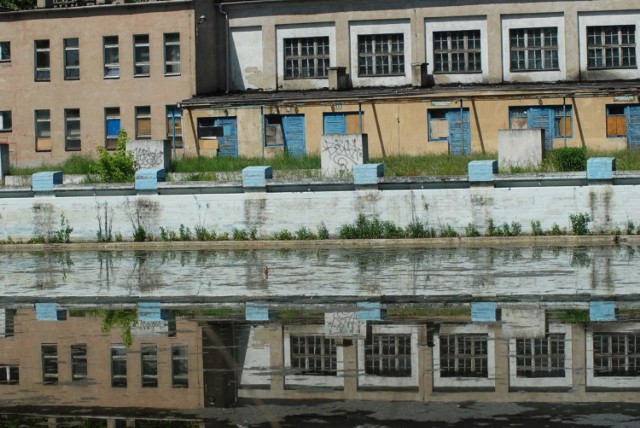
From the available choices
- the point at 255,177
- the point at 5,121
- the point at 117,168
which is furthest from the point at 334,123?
the point at 255,177

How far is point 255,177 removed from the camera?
3525 cm

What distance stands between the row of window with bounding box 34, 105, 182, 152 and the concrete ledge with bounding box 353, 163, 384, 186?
18.9 m

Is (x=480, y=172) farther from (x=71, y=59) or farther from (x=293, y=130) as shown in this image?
(x=71, y=59)

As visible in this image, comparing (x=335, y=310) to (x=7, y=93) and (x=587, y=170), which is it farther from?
(x=7, y=93)

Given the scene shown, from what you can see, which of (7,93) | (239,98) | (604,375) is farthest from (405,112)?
(604,375)

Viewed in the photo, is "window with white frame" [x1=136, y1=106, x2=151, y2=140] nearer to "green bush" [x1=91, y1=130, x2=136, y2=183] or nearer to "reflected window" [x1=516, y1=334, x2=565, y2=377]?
"green bush" [x1=91, y1=130, x2=136, y2=183]

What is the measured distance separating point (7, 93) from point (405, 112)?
17.8m

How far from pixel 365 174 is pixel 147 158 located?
26.7 ft

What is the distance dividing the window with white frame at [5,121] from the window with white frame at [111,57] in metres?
4.89

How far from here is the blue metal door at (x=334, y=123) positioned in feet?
165

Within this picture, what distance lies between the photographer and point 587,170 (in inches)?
1304

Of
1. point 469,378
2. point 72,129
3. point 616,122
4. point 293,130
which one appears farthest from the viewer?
point 72,129

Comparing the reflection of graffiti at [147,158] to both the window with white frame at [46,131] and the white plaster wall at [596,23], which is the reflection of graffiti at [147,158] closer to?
the window with white frame at [46,131]

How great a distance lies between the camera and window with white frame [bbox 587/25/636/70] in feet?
169
